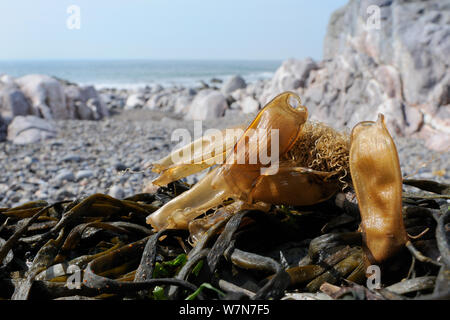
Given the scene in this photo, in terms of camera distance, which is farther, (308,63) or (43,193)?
(308,63)

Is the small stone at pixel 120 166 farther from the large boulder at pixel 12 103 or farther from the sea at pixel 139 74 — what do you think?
the sea at pixel 139 74

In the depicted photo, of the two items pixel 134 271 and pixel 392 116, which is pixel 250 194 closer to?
pixel 134 271

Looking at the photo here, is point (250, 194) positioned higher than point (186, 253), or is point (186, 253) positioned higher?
point (250, 194)

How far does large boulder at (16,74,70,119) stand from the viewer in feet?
36.8

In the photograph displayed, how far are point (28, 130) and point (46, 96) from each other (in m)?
3.23

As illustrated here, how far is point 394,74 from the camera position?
933 centimetres

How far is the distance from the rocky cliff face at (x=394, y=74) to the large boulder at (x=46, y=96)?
7428 millimetres

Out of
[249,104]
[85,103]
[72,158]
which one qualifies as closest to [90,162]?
[72,158]

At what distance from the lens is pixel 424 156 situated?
300 inches

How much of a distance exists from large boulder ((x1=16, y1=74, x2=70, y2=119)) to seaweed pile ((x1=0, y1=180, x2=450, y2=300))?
10.3m

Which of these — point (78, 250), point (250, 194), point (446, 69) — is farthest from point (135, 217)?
point (446, 69)

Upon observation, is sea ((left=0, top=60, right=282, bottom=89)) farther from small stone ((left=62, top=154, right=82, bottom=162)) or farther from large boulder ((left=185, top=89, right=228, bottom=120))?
small stone ((left=62, top=154, right=82, bottom=162))

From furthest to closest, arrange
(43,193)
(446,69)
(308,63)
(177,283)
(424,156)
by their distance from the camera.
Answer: (308,63), (446,69), (424,156), (43,193), (177,283)
